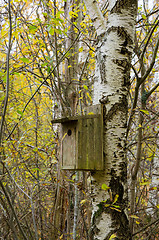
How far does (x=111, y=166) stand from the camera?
153 centimetres

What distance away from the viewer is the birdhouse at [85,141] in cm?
156

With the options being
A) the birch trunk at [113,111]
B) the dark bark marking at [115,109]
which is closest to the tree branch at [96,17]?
the birch trunk at [113,111]

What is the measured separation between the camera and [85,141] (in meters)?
1.65

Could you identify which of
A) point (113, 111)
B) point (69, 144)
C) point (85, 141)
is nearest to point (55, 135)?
point (69, 144)

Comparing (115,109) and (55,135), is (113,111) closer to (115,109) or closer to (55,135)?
(115,109)

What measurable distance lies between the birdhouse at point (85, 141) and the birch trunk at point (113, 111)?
6 cm

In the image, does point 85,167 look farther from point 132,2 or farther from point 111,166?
point 132,2

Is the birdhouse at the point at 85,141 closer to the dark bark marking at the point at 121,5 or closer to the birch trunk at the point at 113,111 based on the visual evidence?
the birch trunk at the point at 113,111

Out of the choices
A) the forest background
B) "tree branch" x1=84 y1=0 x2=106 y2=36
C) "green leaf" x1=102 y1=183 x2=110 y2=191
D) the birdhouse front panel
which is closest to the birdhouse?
the birdhouse front panel

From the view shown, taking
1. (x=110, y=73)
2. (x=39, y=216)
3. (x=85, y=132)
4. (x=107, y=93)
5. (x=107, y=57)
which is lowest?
(x=39, y=216)

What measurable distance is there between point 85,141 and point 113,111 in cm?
32

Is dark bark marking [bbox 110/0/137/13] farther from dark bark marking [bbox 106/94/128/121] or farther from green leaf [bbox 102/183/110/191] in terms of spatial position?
green leaf [bbox 102/183/110/191]

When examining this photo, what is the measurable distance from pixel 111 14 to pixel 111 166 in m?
1.25

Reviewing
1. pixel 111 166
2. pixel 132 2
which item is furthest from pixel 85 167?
pixel 132 2
